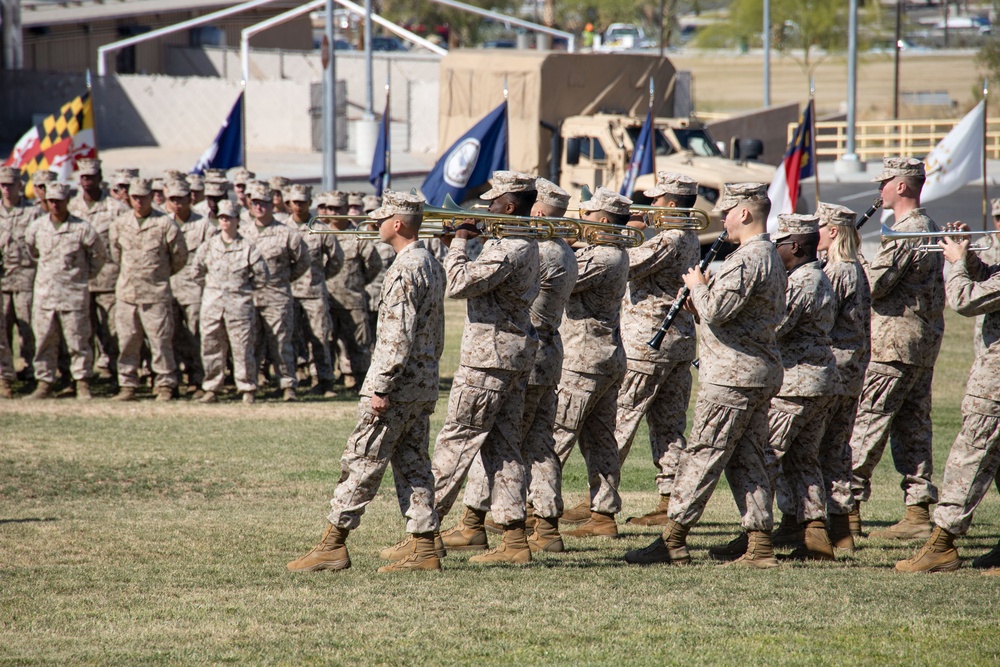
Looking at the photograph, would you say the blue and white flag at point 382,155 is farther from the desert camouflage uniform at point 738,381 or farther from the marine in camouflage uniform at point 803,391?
the desert camouflage uniform at point 738,381

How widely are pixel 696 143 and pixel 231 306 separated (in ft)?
40.3

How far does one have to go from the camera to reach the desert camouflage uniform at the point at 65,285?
40.2 ft

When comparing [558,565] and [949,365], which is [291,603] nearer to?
[558,565]

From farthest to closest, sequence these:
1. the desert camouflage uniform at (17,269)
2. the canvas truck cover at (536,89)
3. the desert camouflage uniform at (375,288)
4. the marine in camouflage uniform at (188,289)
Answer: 1. the canvas truck cover at (536,89)
2. the desert camouflage uniform at (375,288)
3. the marine in camouflage uniform at (188,289)
4. the desert camouflage uniform at (17,269)

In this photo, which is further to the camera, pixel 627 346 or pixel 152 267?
pixel 152 267

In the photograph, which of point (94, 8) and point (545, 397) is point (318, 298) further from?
point (94, 8)

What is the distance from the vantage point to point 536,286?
23.7ft

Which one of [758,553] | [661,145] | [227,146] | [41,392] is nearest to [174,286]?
[41,392]

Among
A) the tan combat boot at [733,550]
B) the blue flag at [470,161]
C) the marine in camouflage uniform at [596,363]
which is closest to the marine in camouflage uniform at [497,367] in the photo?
the marine in camouflage uniform at [596,363]

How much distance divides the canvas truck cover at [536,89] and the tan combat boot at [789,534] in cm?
1529

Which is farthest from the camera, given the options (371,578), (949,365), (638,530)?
(949,365)

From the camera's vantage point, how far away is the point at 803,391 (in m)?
7.38

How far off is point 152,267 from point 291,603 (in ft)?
23.1

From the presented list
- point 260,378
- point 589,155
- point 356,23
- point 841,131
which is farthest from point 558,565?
point 356,23
